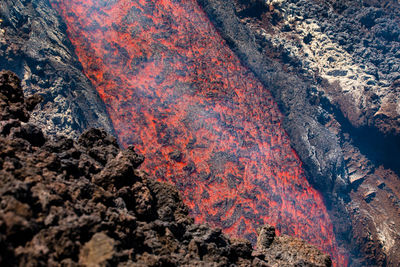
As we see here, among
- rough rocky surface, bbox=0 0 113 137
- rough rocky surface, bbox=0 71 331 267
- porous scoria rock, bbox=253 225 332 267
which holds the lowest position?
porous scoria rock, bbox=253 225 332 267

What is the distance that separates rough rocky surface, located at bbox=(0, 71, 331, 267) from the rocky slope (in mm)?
7894

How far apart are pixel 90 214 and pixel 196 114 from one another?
22.8 ft

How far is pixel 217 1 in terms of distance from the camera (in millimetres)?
11703

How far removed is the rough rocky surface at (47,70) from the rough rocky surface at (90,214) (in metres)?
3.84

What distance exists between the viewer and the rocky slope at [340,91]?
11.2 meters

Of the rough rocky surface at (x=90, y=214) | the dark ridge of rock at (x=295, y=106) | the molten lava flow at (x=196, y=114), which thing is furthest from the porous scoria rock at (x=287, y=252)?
the dark ridge of rock at (x=295, y=106)

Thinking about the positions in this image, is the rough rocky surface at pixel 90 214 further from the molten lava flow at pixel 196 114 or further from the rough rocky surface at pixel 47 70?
the molten lava flow at pixel 196 114

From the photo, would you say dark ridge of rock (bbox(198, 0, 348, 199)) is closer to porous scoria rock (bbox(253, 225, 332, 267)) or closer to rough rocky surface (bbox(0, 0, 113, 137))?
rough rocky surface (bbox(0, 0, 113, 137))

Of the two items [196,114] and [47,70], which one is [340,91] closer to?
[196,114]

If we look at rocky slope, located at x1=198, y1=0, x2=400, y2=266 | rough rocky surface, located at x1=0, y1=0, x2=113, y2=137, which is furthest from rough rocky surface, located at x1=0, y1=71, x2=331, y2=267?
rocky slope, located at x1=198, y1=0, x2=400, y2=266

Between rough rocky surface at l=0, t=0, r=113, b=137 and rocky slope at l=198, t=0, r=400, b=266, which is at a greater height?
rough rocky surface at l=0, t=0, r=113, b=137

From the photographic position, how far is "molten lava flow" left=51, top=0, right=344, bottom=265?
8.51m

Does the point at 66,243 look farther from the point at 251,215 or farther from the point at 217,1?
the point at 217,1

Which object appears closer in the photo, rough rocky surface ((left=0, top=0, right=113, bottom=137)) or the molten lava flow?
rough rocky surface ((left=0, top=0, right=113, bottom=137))
